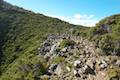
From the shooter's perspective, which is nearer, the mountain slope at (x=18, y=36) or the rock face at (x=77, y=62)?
the rock face at (x=77, y=62)

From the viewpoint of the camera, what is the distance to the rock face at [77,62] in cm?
3050

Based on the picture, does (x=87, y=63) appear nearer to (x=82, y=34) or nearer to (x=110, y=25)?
(x=110, y=25)

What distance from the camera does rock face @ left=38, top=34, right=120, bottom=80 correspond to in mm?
30500

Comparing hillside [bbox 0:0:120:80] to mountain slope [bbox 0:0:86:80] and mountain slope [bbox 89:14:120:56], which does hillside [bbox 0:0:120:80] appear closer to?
mountain slope [bbox 89:14:120:56]

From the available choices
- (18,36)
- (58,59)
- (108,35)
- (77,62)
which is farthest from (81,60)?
(18,36)

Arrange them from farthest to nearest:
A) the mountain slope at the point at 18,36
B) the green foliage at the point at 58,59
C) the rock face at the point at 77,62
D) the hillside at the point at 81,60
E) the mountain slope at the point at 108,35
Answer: the mountain slope at the point at 18,36 → the green foliage at the point at 58,59 → the mountain slope at the point at 108,35 → the hillside at the point at 81,60 → the rock face at the point at 77,62

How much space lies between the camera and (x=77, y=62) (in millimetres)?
33500

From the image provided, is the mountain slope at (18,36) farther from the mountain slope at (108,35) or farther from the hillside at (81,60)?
the mountain slope at (108,35)

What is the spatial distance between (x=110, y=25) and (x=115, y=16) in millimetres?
4910

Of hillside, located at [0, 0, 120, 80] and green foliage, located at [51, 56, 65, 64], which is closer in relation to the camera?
hillside, located at [0, 0, 120, 80]

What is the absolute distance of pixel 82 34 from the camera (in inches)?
2084

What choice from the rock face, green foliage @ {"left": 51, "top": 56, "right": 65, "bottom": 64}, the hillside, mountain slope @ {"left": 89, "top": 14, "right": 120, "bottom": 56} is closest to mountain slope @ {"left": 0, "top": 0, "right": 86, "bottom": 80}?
the hillside

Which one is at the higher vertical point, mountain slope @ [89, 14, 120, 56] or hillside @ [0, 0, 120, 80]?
mountain slope @ [89, 14, 120, 56]

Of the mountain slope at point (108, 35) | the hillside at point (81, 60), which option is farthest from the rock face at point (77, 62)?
the mountain slope at point (108, 35)
